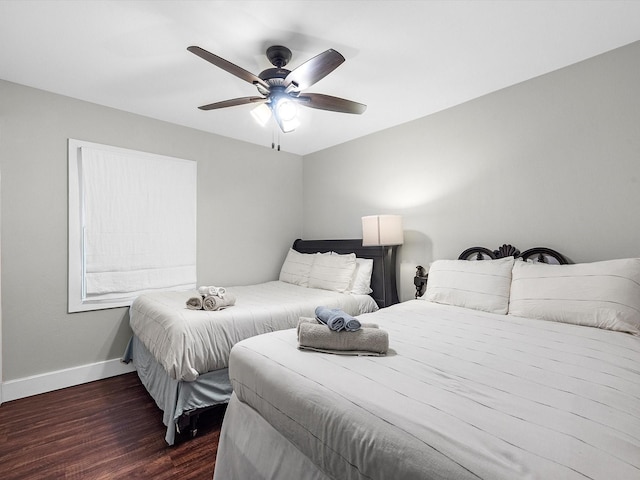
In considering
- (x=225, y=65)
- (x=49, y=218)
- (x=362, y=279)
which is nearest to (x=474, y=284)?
(x=362, y=279)

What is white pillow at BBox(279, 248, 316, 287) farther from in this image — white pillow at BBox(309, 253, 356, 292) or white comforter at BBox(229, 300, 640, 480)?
white comforter at BBox(229, 300, 640, 480)

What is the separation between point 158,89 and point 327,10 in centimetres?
165

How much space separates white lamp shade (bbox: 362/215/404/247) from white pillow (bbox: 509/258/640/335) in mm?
1160

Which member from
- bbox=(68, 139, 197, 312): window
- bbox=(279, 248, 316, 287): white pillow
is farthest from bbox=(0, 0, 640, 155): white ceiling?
bbox=(279, 248, 316, 287): white pillow

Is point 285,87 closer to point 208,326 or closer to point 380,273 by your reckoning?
point 208,326

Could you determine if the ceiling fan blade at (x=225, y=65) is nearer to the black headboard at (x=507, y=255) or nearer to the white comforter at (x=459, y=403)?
the white comforter at (x=459, y=403)

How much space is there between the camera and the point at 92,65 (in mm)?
2326

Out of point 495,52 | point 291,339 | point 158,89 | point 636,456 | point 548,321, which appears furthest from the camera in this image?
point 158,89

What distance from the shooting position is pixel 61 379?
2.77m

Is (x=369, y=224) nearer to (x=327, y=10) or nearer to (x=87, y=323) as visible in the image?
(x=327, y=10)

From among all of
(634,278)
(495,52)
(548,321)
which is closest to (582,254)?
(634,278)

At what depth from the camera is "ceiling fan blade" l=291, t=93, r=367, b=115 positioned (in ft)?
7.27

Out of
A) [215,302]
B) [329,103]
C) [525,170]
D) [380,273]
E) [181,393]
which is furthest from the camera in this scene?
[380,273]

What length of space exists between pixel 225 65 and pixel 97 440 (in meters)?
2.41
